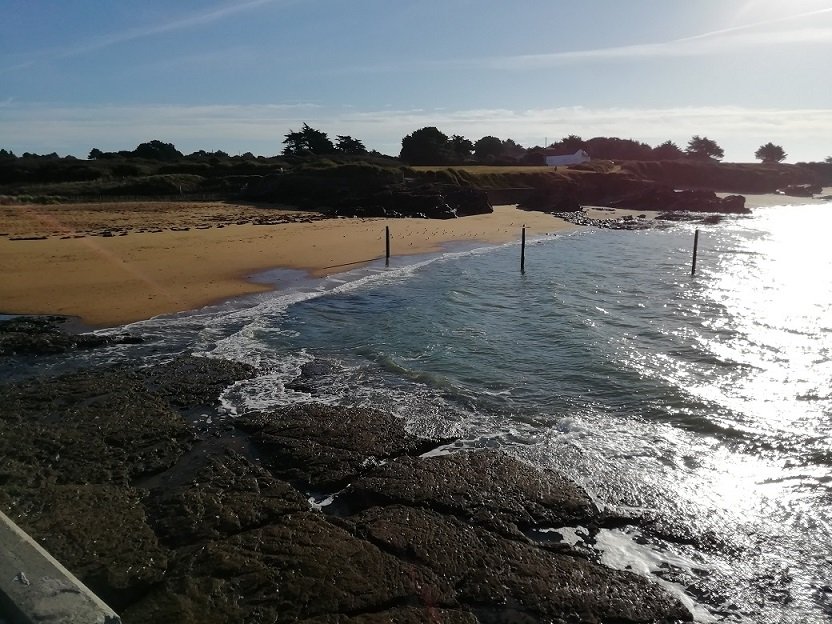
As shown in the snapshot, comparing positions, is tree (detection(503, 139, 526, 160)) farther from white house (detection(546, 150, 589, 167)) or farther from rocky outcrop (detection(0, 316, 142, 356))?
rocky outcrop (detection(0, 316, 142, 356))

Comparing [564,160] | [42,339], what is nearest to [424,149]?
[564,160]

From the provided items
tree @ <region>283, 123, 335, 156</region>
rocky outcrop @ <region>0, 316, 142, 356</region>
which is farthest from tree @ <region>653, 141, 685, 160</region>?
rocky outcrop @ <region>0, 316, 142, 356</region>

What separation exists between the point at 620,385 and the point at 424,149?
217 feet

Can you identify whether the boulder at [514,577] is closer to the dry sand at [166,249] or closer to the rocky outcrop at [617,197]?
the dry sand at [166,249]

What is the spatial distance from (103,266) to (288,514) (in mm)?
16779

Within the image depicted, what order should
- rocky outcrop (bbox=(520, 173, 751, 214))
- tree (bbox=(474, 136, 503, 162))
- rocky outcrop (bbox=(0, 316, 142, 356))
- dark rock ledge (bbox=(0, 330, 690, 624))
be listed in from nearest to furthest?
A: dark rock ledge (bbox=(0, 330, 690, 624)) < rocky outcrop (bbox=(0, 316, 142, 356)) < rocky outcrop (bbox=(520, 173, 751, 214)) < tree (bbox=(474, 136, 503, 162))

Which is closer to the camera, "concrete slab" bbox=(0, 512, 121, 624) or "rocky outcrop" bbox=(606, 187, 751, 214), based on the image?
"concrete slab" bbox=(0, 512, 121, 624)

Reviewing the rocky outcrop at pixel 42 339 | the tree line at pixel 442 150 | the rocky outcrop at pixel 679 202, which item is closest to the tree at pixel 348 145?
Result: the tree line at pixel 442 150

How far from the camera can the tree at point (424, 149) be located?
2916 inches

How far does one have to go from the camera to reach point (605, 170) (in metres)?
Answer: 77.8

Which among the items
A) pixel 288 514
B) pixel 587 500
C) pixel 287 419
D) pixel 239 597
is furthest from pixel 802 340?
pixel 239 597

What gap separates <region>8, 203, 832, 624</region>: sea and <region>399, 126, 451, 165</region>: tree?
5216cm

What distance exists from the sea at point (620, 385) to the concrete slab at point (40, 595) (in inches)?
192

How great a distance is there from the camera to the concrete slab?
11.0 ft
